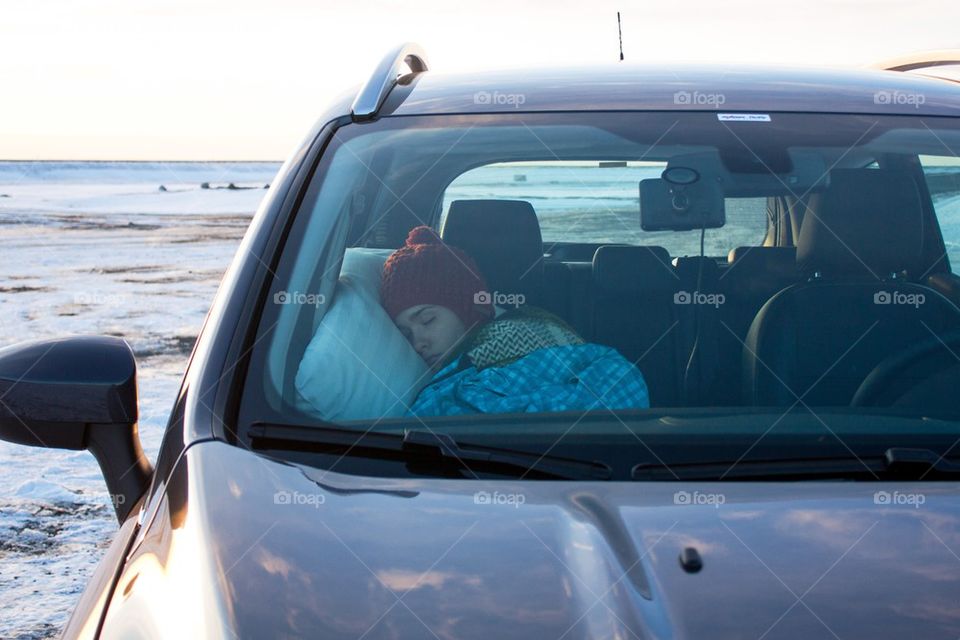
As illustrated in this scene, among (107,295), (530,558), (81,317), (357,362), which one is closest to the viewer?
(530,558)

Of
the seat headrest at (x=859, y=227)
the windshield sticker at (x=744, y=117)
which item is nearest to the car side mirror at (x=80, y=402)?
the windshield sticker at (x=744, y=117)

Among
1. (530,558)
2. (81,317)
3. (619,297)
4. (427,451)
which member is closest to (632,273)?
(619,297)

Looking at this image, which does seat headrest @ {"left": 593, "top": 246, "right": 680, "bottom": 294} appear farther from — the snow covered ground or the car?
the snow covered ground

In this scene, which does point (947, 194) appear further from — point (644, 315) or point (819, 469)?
point (819, 469)

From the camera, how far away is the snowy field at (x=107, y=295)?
11.8 feet

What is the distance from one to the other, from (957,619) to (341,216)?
1.49m

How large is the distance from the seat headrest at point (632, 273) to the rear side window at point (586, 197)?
0.21 metres

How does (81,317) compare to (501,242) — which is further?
(81,317)

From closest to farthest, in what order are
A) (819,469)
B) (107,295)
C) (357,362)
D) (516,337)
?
1. (819,469)
2. (357,362)
3. (516,337)
4. (107,295)

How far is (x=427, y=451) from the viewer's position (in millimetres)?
1935

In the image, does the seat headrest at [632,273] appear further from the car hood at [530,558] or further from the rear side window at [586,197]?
the car hood at [530,558]

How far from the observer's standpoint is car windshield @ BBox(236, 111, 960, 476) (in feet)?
→ 7.11

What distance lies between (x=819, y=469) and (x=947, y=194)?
5.00ft

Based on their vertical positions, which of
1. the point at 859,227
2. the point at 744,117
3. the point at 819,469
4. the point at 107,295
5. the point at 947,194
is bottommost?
the point at 107,295
